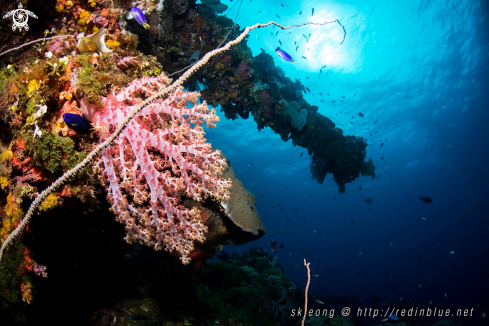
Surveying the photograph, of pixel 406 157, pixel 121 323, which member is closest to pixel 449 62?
pixel 406 157

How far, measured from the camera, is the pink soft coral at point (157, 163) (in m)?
2.30

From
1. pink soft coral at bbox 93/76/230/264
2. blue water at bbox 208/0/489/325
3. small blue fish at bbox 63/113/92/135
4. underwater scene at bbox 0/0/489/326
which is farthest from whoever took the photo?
blue water at bbox 208/0/489/325

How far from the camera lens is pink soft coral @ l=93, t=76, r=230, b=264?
90.7 inches

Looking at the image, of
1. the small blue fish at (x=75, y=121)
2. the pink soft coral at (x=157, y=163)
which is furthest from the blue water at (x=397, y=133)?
the small blue fish at (x=75, y=121)

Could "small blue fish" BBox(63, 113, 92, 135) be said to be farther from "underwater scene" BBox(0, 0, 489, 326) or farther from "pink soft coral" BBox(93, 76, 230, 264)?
"pink soft coral" BBox(93, 76, 230, 264)

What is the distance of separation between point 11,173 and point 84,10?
2361 mm

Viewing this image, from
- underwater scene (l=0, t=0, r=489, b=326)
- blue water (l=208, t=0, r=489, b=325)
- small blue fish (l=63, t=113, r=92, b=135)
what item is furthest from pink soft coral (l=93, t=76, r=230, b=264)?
blue water (l=208, t=0, r=489, b=325)

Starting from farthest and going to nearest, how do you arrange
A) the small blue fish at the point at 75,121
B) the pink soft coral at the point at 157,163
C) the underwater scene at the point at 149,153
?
the pink soft coral at the point at 157,163 < the underwater scene at the point at 149,153 < the small blue fish at the point at 75,121

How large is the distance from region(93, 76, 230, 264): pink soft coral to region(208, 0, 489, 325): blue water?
10640mm

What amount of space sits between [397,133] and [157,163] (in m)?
42.1

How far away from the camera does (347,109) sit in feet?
98.3

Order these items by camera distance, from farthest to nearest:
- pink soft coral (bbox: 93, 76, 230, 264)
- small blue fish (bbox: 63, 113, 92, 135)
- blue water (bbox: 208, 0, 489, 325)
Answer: blue water (bbox: 208, 0, 489, 325) → pink soft coral (bbox: 93, 76, 230, 264) → small blue fish (bbox: 63, 113, 92, 135)

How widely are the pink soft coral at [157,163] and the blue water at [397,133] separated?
419 inches

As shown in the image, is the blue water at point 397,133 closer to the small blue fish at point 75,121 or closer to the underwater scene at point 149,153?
the underwater scene at point 149,153
